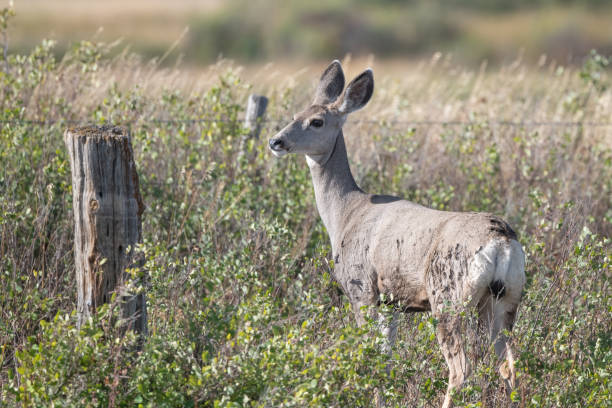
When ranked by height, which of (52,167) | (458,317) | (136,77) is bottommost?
(458,317)

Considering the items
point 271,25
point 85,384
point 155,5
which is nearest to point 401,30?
point 271,25

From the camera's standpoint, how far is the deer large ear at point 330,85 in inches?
249

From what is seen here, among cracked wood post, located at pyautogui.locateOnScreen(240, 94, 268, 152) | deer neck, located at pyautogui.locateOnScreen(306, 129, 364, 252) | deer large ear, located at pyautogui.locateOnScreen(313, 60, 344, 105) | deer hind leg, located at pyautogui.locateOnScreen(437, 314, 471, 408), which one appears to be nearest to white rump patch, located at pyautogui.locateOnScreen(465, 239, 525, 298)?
deer hind leg, located at pyautogui.locateOnScreen(437, 314, 471, 408)

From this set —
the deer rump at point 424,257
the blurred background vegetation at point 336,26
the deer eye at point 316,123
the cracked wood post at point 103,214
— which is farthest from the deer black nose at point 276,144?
the blurred background vegetation at point 336,26

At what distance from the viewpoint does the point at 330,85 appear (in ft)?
20.9

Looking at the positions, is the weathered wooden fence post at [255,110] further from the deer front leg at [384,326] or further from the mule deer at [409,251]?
the deer front leg at [384,326]

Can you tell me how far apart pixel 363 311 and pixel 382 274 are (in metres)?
0.75

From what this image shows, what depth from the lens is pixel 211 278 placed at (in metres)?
4.79

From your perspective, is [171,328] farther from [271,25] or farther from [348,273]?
[271,25]

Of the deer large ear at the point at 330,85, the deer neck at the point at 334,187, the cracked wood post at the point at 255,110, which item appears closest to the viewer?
the deer neck at the point at 334,187

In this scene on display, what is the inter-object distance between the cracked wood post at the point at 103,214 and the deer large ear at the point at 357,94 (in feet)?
6.67

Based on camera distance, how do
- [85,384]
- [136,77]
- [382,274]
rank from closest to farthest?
[85,384] < [382,274] < [136,77]

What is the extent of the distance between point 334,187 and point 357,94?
732 millimetres

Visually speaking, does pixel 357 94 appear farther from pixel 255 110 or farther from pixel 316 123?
pixel 255 110
